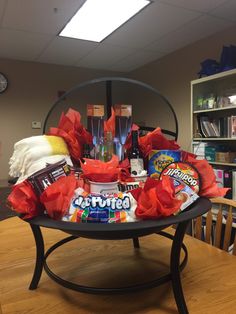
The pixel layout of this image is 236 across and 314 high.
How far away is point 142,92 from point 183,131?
1320 mm

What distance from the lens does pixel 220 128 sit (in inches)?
113

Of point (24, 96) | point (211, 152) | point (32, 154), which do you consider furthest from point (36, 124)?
point (32, 154)

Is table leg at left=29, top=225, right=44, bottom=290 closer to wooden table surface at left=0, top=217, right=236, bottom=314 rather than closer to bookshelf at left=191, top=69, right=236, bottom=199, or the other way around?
wooden table surface at left=0, top=217, right=236, bottom=314

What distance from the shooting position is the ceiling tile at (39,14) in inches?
92.7

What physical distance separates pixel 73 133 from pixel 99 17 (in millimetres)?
2183

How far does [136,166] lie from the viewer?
888 mm

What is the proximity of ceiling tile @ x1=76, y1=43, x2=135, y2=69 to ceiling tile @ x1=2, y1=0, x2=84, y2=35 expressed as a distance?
2.57 feet

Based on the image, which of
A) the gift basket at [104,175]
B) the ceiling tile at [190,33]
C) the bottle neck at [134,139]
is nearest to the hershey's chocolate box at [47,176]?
the gift basket at [104,175]

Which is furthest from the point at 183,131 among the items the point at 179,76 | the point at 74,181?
the point at 74,181

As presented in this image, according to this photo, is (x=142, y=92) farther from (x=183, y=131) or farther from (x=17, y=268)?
(x=17, y=268)

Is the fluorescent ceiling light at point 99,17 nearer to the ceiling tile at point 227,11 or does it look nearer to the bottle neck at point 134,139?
the ceiling tile at point 227,11

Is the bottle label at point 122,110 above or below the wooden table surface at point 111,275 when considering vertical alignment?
above

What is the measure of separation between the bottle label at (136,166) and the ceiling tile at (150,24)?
80.4 inches

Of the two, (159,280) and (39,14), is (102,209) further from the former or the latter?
(39,14)
